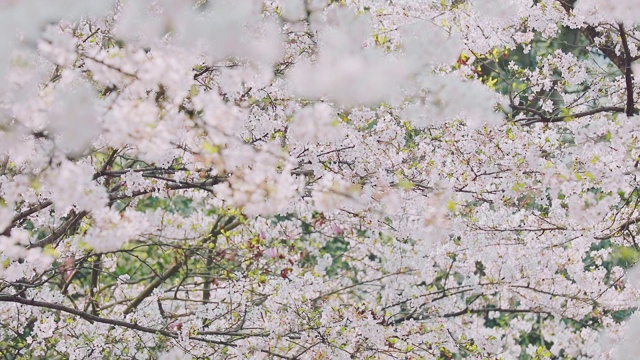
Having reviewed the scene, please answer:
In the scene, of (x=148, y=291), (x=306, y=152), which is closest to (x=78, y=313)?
(x=306, y=152)

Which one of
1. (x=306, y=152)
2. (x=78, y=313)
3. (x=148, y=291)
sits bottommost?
(x=78, y=313)

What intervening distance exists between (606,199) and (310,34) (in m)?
2.24

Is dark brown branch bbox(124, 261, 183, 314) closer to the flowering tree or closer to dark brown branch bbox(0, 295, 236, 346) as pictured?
the flowering tree

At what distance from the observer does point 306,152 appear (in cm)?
478

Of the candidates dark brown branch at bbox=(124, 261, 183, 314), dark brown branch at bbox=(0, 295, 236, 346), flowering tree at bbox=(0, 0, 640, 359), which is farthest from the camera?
dark brown branch at bbox=(124, 261, 183, 314)

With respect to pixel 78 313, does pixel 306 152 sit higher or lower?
higher

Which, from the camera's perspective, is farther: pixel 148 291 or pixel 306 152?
pixel 148 291

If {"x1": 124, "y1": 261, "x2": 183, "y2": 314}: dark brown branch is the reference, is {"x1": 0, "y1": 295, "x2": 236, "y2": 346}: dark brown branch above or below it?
below

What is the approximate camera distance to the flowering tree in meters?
2.99

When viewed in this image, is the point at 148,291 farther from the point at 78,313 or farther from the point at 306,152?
the point at 306,152

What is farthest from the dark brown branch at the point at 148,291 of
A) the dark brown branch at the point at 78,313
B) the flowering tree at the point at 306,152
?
the dark brown branch at the point at 78,313

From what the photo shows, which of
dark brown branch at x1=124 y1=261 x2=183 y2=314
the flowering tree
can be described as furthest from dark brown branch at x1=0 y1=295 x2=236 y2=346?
dark brown branch at x1=124 y1=261 x2=183 y2=314

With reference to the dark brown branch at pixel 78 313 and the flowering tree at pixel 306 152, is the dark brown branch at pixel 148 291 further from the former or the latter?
the dark brown branch at pixel 78 313

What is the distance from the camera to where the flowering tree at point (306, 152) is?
299 cm
